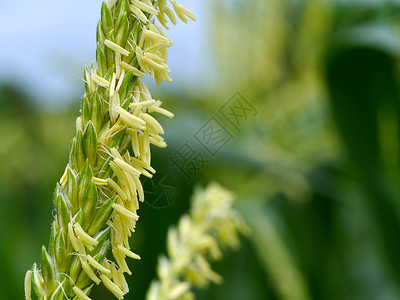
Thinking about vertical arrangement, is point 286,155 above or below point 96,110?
above

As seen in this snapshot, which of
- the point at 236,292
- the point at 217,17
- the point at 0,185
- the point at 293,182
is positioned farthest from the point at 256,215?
the point at 0,185

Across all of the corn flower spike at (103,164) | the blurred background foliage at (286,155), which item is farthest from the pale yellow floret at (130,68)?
the blurred background foliage at (286,155)

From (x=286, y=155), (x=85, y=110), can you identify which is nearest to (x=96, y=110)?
(x=85, y=110)

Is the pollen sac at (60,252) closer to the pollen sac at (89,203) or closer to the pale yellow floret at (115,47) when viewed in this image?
the pollen sac at (89,203)

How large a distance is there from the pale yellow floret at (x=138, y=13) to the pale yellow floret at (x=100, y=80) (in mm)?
45

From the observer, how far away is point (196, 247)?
2.05ft

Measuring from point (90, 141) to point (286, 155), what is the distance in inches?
48.4

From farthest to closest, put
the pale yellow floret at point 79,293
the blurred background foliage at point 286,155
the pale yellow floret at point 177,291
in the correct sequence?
the blurred background foliage at point 286,155 < the pale yellow floret at point 177,291 < the pale yellow floret at point 79,293

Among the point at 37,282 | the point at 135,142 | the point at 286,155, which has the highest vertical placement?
the point at 286,155

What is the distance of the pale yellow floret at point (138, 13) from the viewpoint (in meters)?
0.34

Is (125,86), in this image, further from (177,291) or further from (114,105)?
(177,291)

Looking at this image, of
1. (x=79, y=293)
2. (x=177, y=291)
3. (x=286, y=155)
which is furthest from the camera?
(x=286, y=155)

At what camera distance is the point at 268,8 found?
1640 millimetres

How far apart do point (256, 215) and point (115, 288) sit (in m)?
1.12
